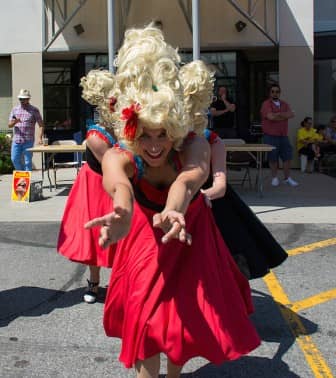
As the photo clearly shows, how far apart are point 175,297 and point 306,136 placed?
467 inches

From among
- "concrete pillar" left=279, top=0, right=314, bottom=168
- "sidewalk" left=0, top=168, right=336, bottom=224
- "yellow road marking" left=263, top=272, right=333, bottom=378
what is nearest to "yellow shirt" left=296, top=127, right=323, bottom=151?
"concrete pillar" left=279, top=0, right=314, bottom=168

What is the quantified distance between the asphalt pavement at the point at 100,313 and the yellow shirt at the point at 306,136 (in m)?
6.30

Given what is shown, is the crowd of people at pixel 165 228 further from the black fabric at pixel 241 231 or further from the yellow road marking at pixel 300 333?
the yellow road marking at pixel 300 333

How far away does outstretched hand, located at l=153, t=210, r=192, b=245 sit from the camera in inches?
78.2

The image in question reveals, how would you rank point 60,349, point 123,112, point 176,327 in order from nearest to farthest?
point 123,112 → point 176,327 → point 60,349

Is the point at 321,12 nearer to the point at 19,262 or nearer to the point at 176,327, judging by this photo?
the point at 19,262

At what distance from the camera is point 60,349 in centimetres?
357

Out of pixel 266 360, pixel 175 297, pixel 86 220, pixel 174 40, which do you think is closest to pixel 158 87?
pixel 175 297

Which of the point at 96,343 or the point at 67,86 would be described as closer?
the point at 96,343

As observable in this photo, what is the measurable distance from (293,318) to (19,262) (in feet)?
9.57

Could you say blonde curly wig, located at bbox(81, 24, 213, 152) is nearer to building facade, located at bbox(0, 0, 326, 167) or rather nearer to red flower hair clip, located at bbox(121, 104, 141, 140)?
red flower hair clip, located at bbox(121, 104, 141, 140)

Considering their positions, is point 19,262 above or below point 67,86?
below

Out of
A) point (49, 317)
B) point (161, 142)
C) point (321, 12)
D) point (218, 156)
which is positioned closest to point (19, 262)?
point (49, 317)

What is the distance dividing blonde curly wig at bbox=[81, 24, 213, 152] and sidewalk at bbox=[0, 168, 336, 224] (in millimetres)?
5284
